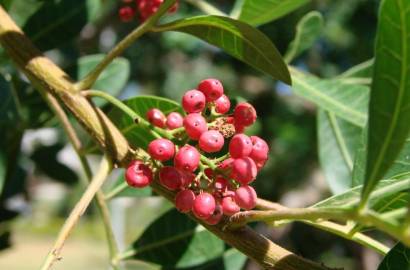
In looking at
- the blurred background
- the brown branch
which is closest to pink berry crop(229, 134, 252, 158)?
the brown branch

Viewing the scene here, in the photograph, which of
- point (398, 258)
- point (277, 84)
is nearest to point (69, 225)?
point (398, 258)

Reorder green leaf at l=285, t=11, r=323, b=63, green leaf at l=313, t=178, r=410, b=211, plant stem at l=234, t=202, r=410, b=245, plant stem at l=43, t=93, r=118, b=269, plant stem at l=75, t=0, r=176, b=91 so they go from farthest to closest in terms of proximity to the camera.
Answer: green leaf at l=285, t=11, r=323, b=63 < plant stem at l=43, t=93, r=118, b=269 < plant stem at l=75, t=0, r=176, b=91 < green leaf at l=313, t=178, r=410, b=211 < plant stem at l=234, t=202, r=410, b=245

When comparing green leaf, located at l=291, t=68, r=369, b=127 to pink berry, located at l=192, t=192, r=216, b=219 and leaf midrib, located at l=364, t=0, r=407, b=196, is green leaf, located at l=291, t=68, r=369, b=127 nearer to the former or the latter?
pink berry, located at l=192, t=192, r=216, b=219

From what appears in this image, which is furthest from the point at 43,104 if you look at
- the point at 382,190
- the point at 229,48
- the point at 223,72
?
the point at 223,72

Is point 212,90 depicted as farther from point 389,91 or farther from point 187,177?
point 389,91

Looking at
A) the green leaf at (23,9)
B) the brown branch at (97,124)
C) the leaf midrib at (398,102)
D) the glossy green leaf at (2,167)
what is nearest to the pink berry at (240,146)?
the brown branch at (97,124)

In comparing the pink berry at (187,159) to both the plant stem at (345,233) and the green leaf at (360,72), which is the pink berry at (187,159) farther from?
the green leaf at (360,72)
